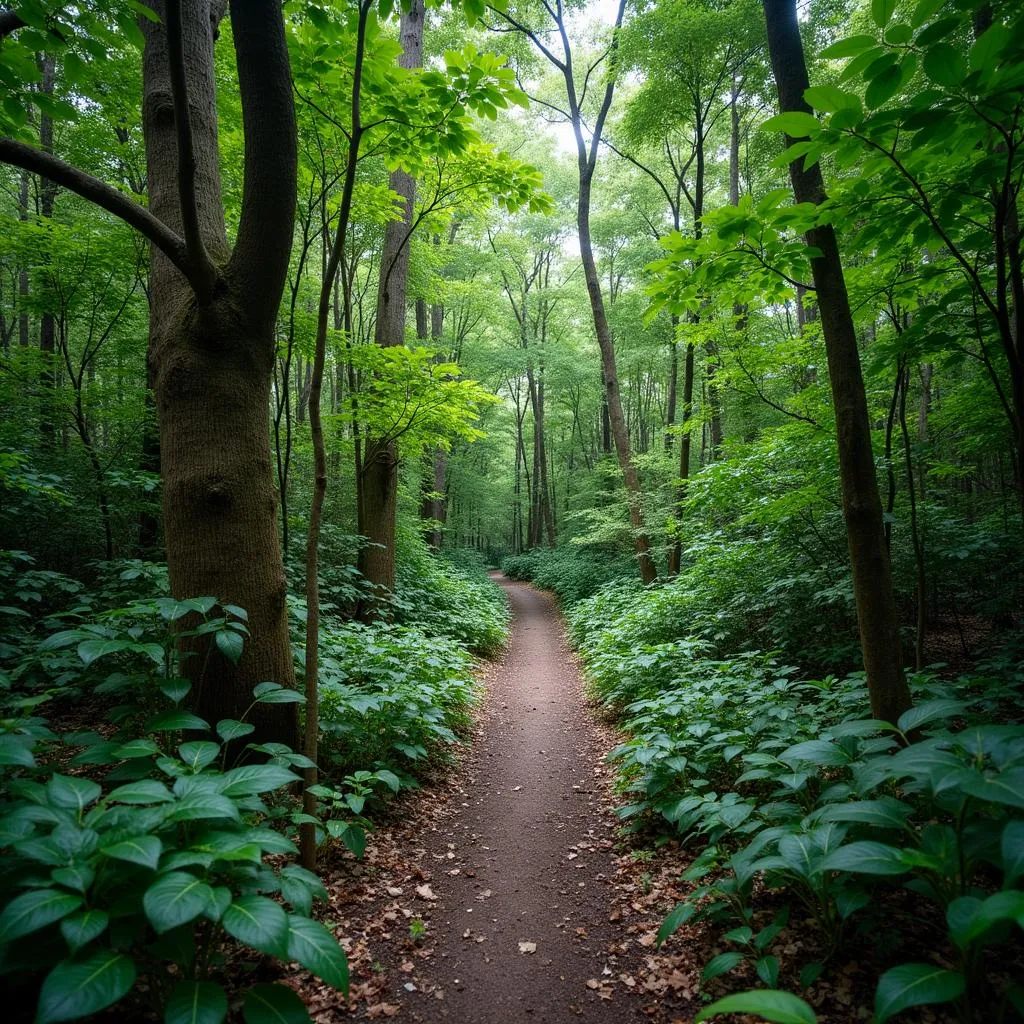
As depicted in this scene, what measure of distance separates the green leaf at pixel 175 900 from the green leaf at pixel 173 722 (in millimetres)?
643

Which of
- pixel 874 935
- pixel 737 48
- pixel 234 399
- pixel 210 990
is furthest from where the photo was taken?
pixel 737 48

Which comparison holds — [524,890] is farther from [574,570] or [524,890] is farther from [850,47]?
[574,570]

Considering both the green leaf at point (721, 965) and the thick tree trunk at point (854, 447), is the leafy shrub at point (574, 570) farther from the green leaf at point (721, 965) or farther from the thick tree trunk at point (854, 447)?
the green leaf at point (721, 965)

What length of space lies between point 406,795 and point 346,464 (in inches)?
275

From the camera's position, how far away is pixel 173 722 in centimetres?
203

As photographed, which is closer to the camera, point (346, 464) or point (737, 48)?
point (737, 48)

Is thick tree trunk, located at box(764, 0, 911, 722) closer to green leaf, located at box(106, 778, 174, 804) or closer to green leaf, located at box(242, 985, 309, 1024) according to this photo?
green leaf, located at box(242, 985, 309, 1024)

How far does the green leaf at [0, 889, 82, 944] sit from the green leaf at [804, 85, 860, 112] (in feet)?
11.4

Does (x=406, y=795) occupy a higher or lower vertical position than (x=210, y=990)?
lower

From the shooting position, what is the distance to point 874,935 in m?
2.00

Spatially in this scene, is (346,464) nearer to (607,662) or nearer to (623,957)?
(607,662)

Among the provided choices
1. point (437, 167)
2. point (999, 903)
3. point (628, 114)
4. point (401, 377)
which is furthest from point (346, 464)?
point (999, 903)

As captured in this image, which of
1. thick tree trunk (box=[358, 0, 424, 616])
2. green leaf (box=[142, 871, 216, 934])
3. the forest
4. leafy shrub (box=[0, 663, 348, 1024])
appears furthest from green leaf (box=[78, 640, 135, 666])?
thick tree trunk (box=[358, 0, 424, 616])

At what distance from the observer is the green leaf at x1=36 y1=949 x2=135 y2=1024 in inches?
46.7
